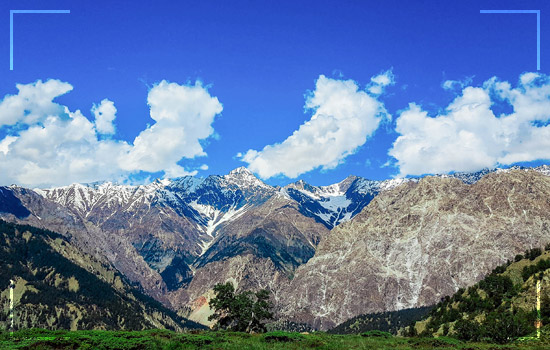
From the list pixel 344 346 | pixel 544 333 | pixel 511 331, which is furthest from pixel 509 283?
pixel 344 346

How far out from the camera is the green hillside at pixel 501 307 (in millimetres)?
68062


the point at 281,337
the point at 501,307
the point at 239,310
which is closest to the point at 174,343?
the point at 281,337

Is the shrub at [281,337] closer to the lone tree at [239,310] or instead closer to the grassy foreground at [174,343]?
the grassy foreground at [174,343]

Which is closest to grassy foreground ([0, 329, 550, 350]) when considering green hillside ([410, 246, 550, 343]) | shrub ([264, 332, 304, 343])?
shrub ([264, 332, 304, 343])

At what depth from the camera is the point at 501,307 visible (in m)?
94.9

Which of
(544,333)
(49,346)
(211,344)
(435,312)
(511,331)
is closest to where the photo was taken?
(49,346)

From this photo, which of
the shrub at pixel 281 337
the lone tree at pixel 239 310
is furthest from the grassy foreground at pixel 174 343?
the lone tree at pixel 239 310

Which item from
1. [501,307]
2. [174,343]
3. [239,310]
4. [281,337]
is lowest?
[174,343]

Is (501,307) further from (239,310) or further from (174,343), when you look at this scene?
(174,343)

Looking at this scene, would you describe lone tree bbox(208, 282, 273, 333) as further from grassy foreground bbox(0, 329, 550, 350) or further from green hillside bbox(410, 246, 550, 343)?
grassy foreground bbox(0, 329, 550, 350)

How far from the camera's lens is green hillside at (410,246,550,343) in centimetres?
6806

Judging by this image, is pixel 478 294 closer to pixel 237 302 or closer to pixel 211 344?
pixel 237 302

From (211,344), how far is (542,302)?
58.4 metres

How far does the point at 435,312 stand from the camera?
5364 inches
